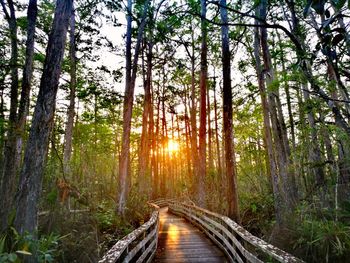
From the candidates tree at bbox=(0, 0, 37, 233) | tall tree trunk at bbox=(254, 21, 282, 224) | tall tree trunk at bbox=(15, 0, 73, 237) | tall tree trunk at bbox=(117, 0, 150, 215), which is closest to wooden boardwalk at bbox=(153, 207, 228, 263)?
tall tree trunk at bbox=(117, 0, 150, 215)

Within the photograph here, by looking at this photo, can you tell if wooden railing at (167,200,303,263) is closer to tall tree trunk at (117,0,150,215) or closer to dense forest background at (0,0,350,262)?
dense forest background at (0,0,350,262)

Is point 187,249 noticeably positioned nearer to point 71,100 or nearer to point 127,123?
point 127,123

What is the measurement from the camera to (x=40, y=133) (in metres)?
4.77

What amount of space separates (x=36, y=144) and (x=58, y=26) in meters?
2.37

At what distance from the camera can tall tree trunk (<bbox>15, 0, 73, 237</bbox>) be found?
4.41m

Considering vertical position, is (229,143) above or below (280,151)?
above

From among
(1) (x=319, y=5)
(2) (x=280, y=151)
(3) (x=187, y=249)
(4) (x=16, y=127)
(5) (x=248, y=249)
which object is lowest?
(3) (x=187, y=249)

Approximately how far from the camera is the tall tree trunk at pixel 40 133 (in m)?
4.41

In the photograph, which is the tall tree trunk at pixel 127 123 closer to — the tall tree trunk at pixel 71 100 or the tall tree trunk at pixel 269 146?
the tall tree trunk at pixel 71 100

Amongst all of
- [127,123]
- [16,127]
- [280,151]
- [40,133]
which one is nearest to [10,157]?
[16,127]

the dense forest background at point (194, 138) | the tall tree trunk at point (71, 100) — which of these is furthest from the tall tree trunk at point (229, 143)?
the tall tree trunk at point (71, 100)

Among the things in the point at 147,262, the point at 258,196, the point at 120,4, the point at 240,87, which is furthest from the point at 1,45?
the point at 258,196

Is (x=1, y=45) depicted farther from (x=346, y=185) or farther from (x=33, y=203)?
(x=346, y=185)

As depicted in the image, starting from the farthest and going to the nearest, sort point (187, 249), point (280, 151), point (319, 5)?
1. point (280, 151)
2. point (187, 249)
3. point (319, 5)
